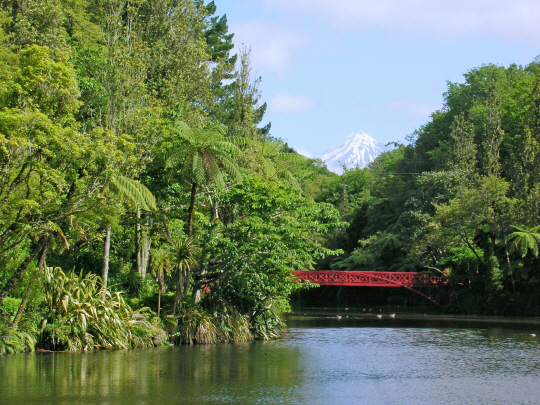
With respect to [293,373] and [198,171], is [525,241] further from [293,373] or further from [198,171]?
[293,373]

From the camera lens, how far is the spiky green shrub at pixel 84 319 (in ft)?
58.4

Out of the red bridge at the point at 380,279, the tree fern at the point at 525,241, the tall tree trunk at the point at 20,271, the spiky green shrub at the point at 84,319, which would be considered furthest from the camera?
the red bridge at the point at 380,279

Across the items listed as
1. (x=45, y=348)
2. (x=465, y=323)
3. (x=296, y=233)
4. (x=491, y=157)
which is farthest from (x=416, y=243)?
(x=45, y=348)

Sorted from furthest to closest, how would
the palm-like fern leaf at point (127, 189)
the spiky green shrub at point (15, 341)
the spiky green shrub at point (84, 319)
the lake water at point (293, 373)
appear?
1. the spiky green shrub at point (84, 319)
2. the palm-like fern leaf at point (127, 189)
3. the spiky green shrub at point (15, 341)
4. the lake water at point (293, 373)

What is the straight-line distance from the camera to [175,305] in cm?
2098

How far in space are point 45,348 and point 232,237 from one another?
694 cm

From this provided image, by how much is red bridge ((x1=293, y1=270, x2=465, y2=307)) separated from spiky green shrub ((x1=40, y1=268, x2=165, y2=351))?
2401 cm

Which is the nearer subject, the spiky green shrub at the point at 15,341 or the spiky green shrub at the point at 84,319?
the spiky green shrub at the point at 15,341

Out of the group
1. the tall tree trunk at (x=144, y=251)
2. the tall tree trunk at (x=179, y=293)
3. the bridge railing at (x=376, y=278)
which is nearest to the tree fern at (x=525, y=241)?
the bridge railing at (x=376, y=278)

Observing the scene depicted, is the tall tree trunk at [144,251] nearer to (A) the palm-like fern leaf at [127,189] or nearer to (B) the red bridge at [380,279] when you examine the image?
(A) the palm-like fern leaf at [127,189]

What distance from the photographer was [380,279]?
142 ft

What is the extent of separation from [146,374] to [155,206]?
6.04m

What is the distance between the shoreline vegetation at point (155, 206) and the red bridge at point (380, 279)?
2.01 m

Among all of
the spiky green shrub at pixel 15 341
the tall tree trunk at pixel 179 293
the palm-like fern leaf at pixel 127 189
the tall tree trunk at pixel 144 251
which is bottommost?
the spiky green shrub at pixel 15 341
